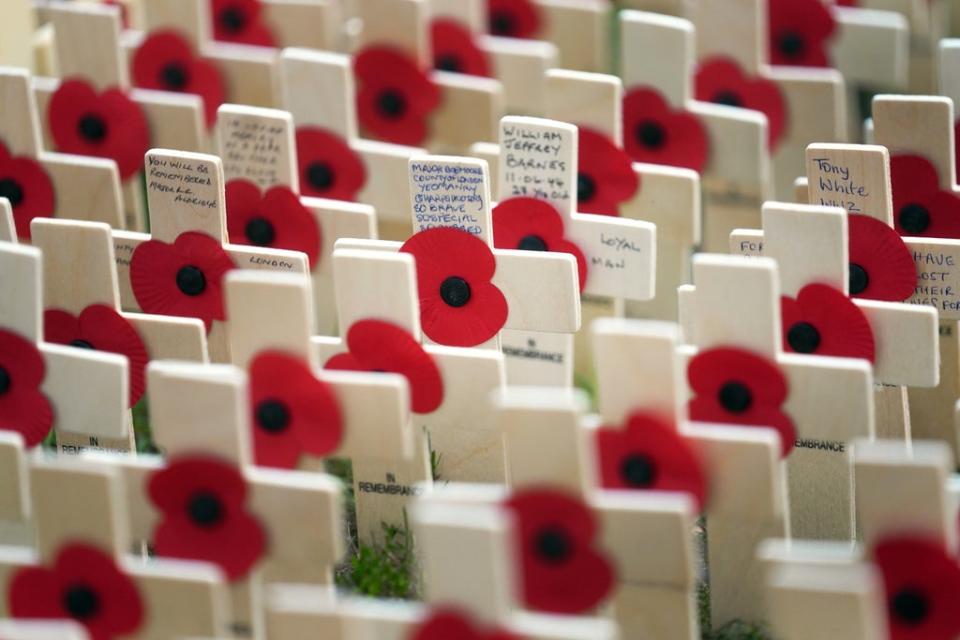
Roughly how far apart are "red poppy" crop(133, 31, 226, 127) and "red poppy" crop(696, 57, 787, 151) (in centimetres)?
74

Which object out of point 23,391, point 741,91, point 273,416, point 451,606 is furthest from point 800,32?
point 451,606

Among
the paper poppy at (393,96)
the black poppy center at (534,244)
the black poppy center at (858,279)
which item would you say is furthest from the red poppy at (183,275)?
the black poppy center at (858,279)

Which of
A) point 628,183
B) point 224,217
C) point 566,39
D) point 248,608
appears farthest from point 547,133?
point 566,39

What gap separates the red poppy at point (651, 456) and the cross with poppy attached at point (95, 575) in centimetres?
38

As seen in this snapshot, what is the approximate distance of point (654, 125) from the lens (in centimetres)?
231

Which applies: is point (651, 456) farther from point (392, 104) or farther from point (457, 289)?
point (392, 104)

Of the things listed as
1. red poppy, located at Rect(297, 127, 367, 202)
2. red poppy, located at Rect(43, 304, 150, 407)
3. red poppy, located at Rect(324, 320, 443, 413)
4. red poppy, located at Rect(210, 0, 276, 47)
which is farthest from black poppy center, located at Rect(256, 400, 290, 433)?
red poppy, located at Rect(210, 0, 276, 47)

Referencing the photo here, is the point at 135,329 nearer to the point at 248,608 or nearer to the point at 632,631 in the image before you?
the point at 248,608

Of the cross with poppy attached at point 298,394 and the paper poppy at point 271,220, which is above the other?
the paper poppy at point 271,220

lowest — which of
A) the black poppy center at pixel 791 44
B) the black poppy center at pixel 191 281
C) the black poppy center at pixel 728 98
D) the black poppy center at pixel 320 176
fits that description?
the black poppy center at pixel 191 281

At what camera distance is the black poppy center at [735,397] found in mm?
1651

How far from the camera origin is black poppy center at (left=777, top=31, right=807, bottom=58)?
2654mm

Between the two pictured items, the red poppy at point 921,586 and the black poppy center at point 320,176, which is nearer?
the red poppy at point 921,586

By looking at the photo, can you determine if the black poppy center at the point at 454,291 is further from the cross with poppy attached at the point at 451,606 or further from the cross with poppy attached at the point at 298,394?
the cross with poppy attached at the point at 451,606
